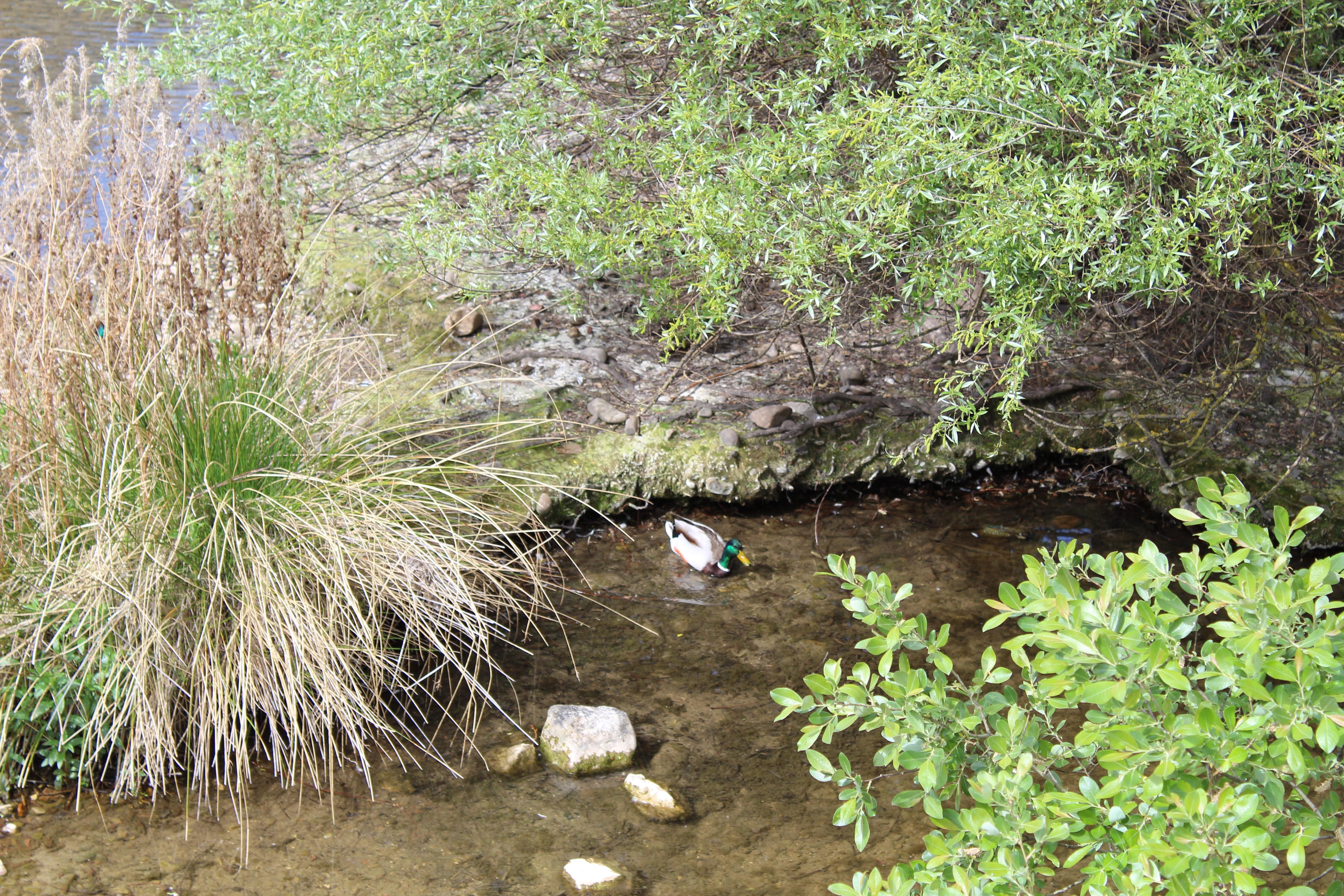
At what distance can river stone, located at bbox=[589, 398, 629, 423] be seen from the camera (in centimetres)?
453

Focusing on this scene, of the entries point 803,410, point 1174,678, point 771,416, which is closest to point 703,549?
point 771,416

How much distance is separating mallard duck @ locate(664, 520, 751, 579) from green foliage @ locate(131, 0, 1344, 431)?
0.71 metres

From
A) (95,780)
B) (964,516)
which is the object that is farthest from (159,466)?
(964,516)

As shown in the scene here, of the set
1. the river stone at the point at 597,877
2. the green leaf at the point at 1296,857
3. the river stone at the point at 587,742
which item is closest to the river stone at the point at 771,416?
the river stone at the point at 587,742

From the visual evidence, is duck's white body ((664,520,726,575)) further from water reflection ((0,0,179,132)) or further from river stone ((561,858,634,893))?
water reflection ((0,0,179,132))

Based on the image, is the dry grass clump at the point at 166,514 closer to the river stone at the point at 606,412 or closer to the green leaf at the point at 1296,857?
the river stone at the point at 606,412

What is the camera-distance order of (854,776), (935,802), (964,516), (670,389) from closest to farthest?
1. (935,802)
2. (854,776)
3. (964,516)
4. (670,389)

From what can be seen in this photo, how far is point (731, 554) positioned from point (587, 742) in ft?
3.71

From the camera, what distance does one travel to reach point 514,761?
10.1ft

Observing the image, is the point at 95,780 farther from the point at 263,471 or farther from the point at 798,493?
the point at 798,493

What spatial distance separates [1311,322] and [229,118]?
4436 millimetres

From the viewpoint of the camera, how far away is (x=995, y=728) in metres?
1.85

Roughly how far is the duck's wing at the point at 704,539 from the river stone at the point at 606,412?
652mm

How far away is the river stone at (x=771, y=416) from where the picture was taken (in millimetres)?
4527
